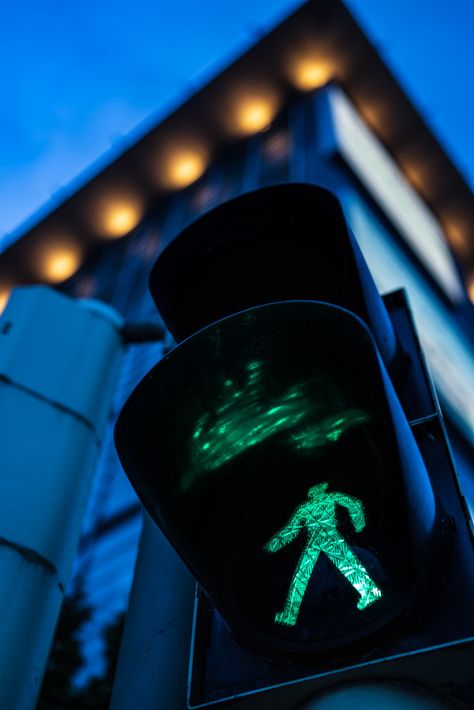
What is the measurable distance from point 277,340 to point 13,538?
102 centimetres

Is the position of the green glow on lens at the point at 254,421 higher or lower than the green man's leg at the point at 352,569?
higher

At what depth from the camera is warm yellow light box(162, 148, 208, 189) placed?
16.4m

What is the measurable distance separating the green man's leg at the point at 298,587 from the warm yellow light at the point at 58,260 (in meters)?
17.2

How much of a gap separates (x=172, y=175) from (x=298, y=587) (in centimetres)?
1569

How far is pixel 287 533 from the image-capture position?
2006 millimetres

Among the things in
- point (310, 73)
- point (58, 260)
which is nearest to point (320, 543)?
point (310, 73)

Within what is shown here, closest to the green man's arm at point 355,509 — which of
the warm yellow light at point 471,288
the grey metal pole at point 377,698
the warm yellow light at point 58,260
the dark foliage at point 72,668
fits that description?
the grey metal pole at point 377,698

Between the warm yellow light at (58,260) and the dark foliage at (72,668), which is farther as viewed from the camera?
the warm yellow light at (58,260)

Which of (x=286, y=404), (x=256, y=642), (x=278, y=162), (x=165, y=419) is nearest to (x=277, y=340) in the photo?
(x=286, y=404)

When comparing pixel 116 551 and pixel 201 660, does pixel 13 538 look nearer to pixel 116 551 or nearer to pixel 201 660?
pixel 201 660

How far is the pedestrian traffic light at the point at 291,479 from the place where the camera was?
1756 mm

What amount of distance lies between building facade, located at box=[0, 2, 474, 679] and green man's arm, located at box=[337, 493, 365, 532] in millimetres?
4774

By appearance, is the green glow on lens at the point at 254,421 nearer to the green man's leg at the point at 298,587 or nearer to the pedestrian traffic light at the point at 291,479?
the pedestrian traffic light at the point at 291,479

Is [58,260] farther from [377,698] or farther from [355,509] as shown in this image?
[377,698]
